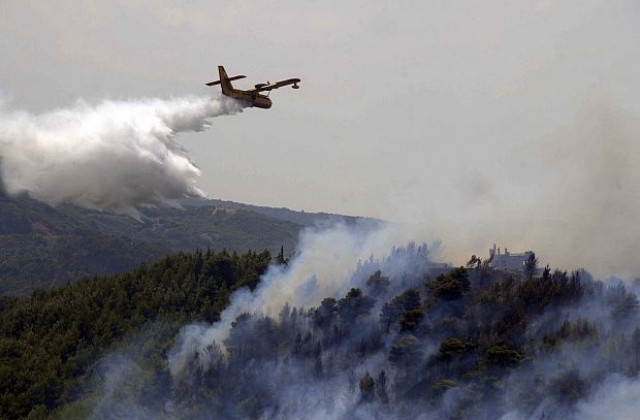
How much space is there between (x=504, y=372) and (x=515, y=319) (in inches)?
486

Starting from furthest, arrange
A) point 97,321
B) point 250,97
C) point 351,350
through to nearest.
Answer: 1. point 97,321
2. point 250,97
3. point 351,350

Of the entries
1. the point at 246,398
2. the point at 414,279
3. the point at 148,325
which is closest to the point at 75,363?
the point at 148,325

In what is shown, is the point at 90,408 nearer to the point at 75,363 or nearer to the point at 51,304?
the point at 75,363

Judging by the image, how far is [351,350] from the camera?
96625 millimetres

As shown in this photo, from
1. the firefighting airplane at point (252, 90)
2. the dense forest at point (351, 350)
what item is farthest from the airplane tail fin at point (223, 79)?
the dense forest at point (351, 350)

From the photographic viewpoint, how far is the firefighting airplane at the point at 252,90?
9788 centimetres

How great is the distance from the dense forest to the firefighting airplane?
2528 cm

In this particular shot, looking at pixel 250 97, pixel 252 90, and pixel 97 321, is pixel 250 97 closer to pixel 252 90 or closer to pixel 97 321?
pixel 252 90

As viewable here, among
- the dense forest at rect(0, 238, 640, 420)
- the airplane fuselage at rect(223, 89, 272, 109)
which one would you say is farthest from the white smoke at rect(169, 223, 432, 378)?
the airplane fuselage at rect(223, 89, 272, 109)

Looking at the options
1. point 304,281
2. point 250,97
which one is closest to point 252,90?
point 250,97

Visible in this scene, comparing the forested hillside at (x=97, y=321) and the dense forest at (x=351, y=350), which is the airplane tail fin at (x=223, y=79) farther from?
the forested hillside at (x=97, y=321)

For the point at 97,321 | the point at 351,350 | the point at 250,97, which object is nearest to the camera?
the point at 351,350

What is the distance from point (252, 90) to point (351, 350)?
102 feet

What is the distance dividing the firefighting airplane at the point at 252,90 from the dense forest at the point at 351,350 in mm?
25276
